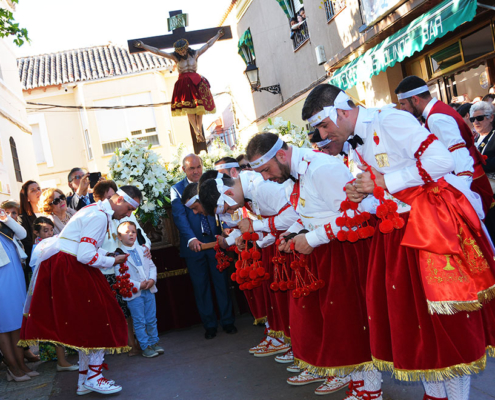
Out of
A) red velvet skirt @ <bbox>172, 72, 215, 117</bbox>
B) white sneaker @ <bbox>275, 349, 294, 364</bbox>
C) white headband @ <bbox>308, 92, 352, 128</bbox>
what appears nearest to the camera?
white headband @ <bbox>308, 92, 352, 128</bbox>

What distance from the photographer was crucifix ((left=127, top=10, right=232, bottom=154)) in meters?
10.8

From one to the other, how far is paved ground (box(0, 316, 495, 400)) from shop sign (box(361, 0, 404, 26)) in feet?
21.0

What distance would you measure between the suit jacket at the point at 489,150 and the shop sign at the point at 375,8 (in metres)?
4.62

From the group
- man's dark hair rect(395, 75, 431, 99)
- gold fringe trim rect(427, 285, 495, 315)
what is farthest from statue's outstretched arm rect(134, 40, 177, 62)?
gold fringe trim rect(427, 285, 495, 315)

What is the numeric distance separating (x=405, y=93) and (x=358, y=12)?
8.40m

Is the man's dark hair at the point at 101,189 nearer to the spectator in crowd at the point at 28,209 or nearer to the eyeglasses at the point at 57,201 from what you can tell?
the eyeglasses at the point at 57,201

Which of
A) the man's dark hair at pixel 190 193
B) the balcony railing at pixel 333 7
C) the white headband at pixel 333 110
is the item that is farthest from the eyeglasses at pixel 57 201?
the balcony railing at pixel 333 7

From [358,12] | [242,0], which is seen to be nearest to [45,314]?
[358,12]

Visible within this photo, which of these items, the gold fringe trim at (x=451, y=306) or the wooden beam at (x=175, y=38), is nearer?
the gold fringe trim at (x=451, y=306)

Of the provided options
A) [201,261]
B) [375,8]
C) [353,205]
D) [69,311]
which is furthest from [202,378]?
[375,8]

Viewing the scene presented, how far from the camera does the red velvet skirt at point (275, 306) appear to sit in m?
5.34

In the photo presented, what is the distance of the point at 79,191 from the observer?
26.8 ft

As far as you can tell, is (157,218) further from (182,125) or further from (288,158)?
(182,125)

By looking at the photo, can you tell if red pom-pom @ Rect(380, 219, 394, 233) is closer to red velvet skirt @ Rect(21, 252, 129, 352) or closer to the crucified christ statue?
red velvet skirt @ Rect(21, 252, 129, 352)
